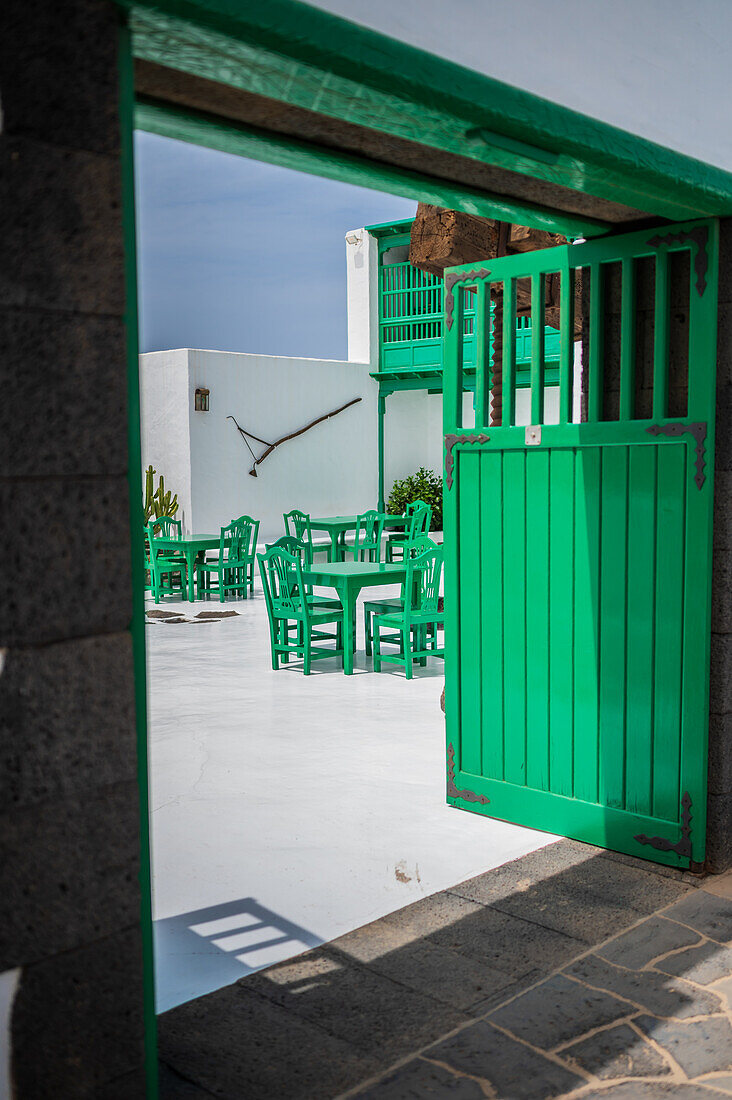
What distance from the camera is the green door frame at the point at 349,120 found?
1925 millimetres

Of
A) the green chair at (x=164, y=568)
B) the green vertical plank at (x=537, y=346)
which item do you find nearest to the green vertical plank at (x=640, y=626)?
the green vertical plank at (x=537, y=346)

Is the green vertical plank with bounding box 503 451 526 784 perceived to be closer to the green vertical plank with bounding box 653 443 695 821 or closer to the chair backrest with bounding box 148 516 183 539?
the green vertical plank with bounding box 653 443 695 821

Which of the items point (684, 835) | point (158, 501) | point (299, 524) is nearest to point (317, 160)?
point (684, 835)

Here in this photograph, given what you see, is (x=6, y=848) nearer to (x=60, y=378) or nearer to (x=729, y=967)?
(x=60, y=378)

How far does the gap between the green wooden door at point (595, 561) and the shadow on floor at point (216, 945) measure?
1.34m

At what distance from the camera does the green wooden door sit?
3719 millimetres

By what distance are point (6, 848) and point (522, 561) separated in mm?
2851

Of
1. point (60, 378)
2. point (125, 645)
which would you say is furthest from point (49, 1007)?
point (60, 378)

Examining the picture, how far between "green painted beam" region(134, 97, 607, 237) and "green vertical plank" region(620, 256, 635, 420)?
1.16ft

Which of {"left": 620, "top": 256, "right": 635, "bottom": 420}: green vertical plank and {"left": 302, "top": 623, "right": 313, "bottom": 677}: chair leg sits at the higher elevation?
{"left": 620, "top": 256, "right": 635, "bottom": 420}: green vertical plank

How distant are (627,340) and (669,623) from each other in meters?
1.09

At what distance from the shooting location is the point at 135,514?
197 centimetres

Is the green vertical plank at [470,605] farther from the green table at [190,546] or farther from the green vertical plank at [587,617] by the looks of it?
the green table at [190,546]

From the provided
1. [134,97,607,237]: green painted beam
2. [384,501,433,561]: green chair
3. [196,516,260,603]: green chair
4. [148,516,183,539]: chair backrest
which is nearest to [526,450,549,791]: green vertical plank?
[134,97,607,237]: green painted beam
